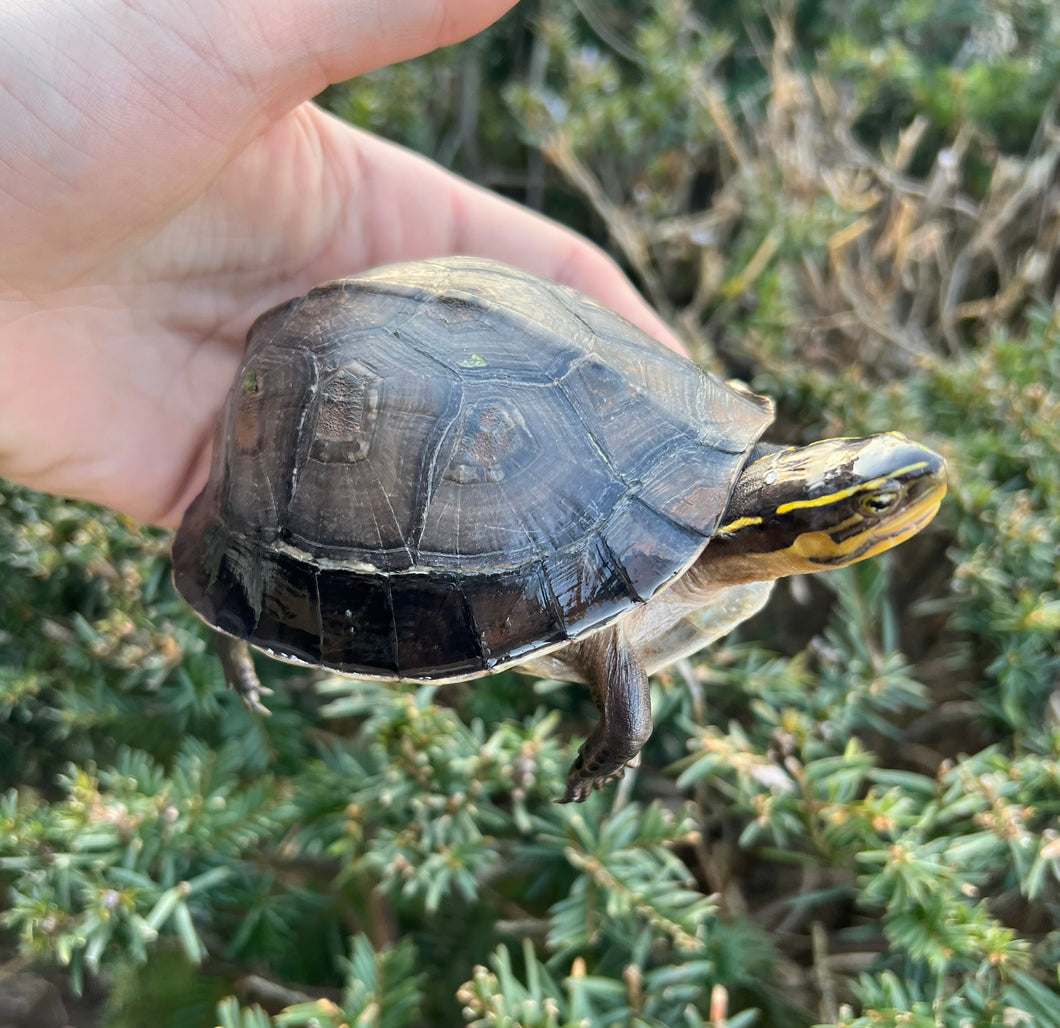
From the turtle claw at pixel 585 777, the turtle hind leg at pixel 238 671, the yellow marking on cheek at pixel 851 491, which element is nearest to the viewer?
the yellow marking on cheek at pixel 851 491

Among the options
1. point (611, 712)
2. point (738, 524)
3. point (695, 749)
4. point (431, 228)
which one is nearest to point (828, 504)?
point (738, 524)

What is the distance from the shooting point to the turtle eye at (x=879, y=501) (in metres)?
1.25

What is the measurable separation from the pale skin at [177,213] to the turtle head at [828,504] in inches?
30.7

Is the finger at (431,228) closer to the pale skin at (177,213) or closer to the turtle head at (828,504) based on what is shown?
the pale skin at (177,213)

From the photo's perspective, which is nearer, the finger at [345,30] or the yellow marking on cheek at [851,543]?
the yellow marking on cheek at [851,543]

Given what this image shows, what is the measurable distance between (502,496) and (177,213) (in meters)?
1.09

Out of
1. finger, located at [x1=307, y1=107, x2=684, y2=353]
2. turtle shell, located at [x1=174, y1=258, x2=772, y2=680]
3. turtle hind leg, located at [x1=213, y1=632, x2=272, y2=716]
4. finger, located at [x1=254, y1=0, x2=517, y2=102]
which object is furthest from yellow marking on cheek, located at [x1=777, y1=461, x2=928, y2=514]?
turtle hind leg, located at [x1=213, y1=632, x2=272, y2=716]

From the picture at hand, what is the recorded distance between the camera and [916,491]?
125cm

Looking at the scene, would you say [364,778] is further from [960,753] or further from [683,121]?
[683,121]

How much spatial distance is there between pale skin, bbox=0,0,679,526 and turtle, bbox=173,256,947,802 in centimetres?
45

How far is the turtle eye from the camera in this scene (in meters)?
1.25

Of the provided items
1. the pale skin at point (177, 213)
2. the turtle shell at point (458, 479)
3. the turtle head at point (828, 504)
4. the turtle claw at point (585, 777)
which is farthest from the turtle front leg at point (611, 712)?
the pale skin at point (177, 213)

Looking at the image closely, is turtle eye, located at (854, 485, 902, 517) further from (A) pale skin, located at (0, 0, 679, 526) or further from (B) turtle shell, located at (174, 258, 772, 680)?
(A) pale skin, located at (0, 0, 679, 526)

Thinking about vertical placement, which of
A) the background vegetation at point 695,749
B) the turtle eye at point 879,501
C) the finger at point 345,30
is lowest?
the background vegetation at point 695,749
